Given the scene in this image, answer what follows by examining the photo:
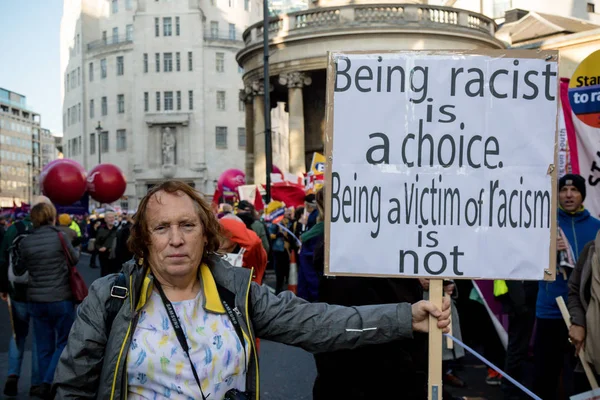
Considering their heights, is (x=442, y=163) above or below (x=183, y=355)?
above

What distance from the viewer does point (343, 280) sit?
Result: 3762 millimetres

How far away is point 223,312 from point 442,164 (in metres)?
1.15

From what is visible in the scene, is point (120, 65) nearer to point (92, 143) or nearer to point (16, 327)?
point (92, 143)

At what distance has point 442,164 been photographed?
3.10m

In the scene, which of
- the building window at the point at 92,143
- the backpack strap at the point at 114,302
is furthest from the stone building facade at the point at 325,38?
the building window at the point at 92,143

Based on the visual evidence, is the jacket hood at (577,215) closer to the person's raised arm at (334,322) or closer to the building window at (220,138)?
the person's raised arm at (334,322)

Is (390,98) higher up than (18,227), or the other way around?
(390,98)

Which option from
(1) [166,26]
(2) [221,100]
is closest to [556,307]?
(2) [221,100]

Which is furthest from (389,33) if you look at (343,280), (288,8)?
(288,8)

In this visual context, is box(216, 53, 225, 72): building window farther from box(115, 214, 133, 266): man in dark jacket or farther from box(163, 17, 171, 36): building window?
box(115, 214, 133, 266): man in dark jacket

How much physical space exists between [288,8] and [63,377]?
8403cm

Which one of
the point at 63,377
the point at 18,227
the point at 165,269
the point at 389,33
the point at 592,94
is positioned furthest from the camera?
the point at 389,33

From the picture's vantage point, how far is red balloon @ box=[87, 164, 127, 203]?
17.1 metres

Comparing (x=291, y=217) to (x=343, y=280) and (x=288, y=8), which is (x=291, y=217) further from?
(x=288, y=8)
